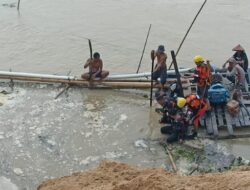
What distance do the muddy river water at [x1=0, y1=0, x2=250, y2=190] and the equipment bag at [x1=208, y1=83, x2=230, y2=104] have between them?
1076 mm

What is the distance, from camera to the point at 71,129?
1094 cm

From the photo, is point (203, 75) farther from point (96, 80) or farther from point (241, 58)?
point (96, 80)

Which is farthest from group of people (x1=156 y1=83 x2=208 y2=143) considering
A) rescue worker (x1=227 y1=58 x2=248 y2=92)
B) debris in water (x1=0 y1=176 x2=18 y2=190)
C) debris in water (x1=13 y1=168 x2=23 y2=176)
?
debris in water (x1=0 y1=176 x2=18 y2=190)

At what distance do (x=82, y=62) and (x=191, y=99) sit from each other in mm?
6116

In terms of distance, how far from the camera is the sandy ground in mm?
7059

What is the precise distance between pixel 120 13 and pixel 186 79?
8085 mm

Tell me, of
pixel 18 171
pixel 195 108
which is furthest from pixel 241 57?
pixel 18 171

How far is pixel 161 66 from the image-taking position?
11734 mm

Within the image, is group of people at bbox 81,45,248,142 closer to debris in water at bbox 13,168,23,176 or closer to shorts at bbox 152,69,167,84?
shorts at bbox 152,69,167,84

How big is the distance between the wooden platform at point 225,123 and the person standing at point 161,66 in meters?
1.58

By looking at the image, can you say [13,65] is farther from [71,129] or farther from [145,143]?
[145,143]

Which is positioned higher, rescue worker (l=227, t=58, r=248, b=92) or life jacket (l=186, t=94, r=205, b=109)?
rescue worker (l=227, t=58, r=248, b=92)

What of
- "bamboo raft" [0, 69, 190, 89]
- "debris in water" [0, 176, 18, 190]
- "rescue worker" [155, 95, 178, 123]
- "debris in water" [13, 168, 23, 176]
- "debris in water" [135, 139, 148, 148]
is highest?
"bamboo raft" [0, 69, 190, 89]

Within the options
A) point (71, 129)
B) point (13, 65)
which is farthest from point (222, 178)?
point (13, 65)
